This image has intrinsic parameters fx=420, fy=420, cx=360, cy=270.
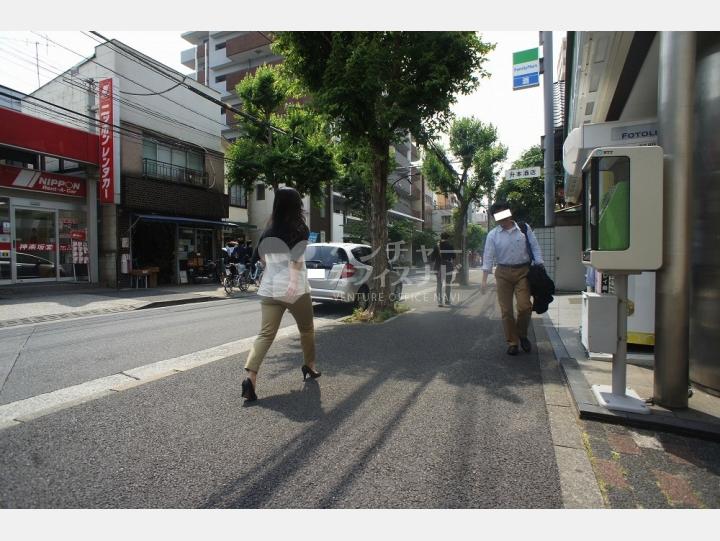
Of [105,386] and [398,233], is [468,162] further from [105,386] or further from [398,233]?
[105,386]

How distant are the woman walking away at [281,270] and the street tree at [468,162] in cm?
1615

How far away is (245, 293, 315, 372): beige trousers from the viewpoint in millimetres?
3514

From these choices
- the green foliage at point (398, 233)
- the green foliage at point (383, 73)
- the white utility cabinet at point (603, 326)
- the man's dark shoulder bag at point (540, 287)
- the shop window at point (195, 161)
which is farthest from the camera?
the green foliage at point (398, 233)

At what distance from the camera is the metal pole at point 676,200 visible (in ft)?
9.81

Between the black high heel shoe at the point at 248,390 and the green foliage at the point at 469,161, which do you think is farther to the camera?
the green foliage at the point at 469,161

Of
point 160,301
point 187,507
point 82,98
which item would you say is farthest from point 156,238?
point 187,507

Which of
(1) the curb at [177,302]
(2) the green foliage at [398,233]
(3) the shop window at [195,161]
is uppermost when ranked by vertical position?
(3) the shop window at [195,161]

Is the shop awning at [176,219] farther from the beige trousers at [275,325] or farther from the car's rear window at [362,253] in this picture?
the beige trousers at [275,325]

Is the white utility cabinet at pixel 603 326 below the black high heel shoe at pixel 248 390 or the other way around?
the other way around

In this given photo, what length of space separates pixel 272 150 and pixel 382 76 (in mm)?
9306

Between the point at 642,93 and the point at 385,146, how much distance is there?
13.2ft

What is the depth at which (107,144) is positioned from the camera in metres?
13.5

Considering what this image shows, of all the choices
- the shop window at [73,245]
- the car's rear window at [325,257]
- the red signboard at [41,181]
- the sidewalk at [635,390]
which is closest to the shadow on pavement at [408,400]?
the sidewalk at [635,390]

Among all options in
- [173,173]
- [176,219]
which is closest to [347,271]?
[176,219]
